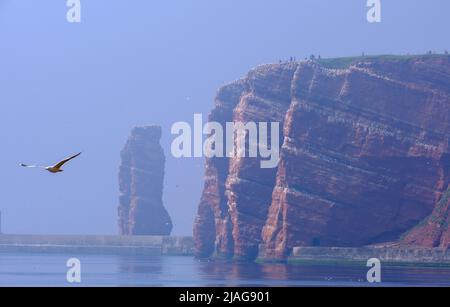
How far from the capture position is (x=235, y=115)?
625ft

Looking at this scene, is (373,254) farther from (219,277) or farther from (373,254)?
(219,277)

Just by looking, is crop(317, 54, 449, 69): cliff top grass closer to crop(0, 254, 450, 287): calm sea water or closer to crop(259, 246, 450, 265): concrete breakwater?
crop(259, 246, 450, 265): concrete breakwater

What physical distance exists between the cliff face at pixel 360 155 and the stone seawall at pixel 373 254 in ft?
27.2

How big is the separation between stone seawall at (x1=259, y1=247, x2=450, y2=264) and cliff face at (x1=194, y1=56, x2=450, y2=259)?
8276mm

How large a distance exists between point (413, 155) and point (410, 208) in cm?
786

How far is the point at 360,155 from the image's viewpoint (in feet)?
558

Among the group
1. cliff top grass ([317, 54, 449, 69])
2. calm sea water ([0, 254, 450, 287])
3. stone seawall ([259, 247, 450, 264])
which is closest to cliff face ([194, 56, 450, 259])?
cliff top grass ([317, 54, 449, 69])

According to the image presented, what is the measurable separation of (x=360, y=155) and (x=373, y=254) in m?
23.4

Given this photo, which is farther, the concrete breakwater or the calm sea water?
the concrete breakwater

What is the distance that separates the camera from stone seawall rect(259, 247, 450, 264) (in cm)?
14350

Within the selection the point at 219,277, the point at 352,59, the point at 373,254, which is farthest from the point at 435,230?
the point at 219,277
